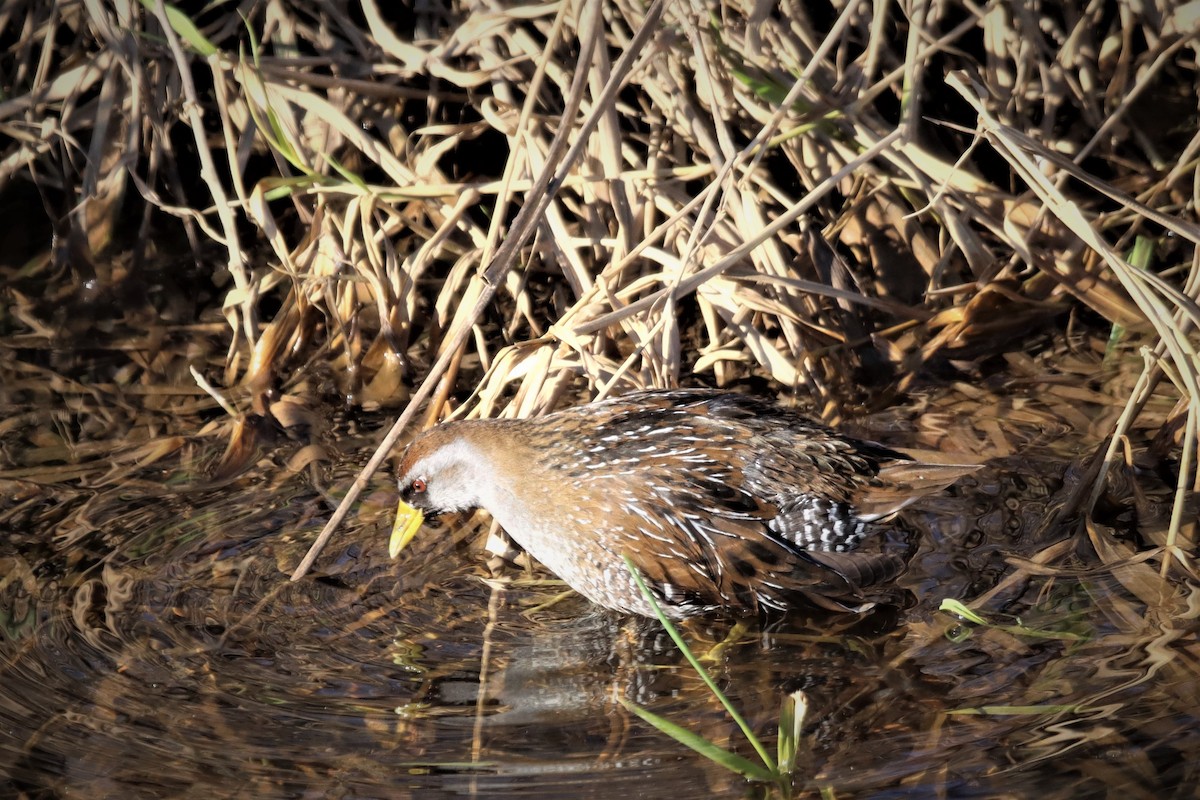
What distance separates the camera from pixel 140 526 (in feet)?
12.2

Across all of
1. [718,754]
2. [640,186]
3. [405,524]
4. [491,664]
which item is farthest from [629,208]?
[718,754]

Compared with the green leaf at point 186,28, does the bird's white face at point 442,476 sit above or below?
below

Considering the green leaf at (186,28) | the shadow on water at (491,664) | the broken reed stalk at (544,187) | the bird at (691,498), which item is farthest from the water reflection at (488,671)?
the green leaf at (186,28)

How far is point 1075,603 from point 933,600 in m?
0.34

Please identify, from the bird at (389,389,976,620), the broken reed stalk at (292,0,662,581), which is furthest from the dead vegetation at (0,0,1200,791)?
the broken reed stalk at (292,0,662,581)

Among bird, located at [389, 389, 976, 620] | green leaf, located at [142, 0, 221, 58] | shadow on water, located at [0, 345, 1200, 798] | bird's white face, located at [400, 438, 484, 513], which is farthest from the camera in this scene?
green leaf, located at [142, 0, 221, 58]

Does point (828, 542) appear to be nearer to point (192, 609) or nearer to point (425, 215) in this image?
point (192, 609)

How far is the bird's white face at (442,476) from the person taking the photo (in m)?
3.61

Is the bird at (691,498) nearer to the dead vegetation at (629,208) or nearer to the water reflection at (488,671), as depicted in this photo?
the water reflection at (488,671)

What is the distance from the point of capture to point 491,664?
3.19 metres

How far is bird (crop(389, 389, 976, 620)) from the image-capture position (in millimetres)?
3332

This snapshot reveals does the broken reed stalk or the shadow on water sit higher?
the broken reed stalk

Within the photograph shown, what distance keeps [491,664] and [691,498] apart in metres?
0.68

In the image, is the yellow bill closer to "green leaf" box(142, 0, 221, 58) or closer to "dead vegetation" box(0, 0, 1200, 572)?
"dead vegetation" box(0, 0, 1200, 572)
